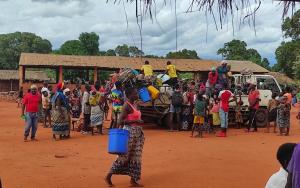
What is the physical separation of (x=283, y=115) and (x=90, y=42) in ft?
123

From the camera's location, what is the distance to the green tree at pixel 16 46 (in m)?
70.6

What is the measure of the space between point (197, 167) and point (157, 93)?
7105 millimetres

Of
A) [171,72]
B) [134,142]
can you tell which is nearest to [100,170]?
[134,142]

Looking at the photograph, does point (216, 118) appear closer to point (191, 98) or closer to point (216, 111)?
point (216, 111)

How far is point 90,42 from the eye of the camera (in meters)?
50.5

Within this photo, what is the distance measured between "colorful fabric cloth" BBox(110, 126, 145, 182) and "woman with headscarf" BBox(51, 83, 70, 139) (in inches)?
259

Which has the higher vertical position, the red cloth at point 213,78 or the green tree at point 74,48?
the green tree at point 74,48

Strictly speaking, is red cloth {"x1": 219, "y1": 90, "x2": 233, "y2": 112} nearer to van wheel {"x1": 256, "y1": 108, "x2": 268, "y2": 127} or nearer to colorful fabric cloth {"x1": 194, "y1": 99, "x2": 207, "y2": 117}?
colorful fabric cloth {"x1": 194, "y1": 99, "x2": 207, "y2": 117}

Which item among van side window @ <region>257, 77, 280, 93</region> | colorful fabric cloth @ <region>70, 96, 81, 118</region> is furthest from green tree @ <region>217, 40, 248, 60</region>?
colorful fabric cloth @ <region>70, 96, 81, 118</region>

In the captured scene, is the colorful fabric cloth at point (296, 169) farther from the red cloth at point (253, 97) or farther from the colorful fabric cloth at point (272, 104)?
the colorful fabric cloth at point (272, 104)

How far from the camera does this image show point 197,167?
30.3 feet

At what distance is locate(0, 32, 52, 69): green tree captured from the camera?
232ft

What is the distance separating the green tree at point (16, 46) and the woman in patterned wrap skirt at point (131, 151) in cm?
6500

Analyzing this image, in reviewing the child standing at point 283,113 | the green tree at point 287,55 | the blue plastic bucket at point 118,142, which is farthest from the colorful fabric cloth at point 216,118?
the green tree at point 287,55
